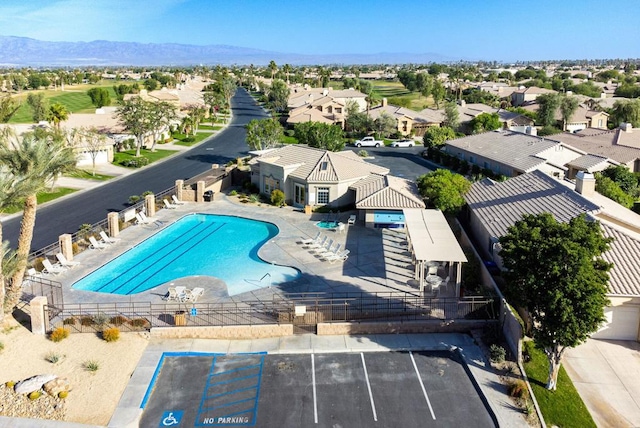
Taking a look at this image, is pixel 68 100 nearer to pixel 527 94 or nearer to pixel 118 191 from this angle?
pixel 118 191

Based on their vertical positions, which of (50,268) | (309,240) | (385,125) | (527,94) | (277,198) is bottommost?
(50,268)

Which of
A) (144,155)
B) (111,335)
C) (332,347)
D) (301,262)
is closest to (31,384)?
(111,335)

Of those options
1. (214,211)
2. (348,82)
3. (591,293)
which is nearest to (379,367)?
(591,293)

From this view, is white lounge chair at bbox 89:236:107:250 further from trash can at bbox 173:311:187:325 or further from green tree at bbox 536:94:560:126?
green tree at bbox 536:94:560:126


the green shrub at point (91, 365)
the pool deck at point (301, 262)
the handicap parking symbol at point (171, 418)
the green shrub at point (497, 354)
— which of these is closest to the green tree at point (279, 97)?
the pool deck at point (301, 262)

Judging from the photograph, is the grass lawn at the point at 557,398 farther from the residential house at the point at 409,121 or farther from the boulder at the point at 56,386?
the residential house at the point at 409,121

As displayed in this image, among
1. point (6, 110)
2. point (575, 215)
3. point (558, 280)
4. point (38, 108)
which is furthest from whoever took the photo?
point (38, 108)

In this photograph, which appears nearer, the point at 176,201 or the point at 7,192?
the point at 7,192
